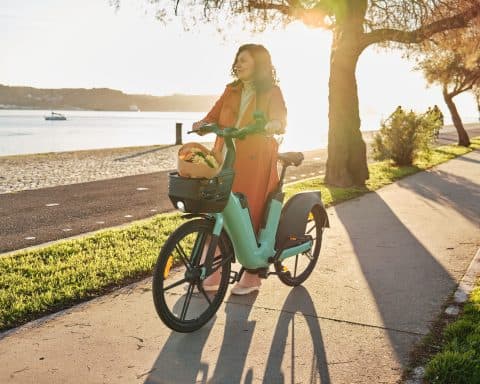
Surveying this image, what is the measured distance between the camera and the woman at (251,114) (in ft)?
15.2

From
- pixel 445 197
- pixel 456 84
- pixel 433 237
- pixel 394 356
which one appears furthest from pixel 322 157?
pixel 394 356

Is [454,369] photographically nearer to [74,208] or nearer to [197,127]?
[197,127]

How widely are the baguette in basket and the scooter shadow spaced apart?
1109 mm

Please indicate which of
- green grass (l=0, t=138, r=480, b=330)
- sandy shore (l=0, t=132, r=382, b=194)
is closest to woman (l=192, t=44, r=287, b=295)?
green grass (l=0, t=138, r=480, b=330)

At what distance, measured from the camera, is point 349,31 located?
11.8m

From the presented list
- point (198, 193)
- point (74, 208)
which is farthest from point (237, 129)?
point (74, 208)

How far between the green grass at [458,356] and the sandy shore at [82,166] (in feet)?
32.4

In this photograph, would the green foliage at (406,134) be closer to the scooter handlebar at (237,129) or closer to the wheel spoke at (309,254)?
the wheel spoke at (309,254)

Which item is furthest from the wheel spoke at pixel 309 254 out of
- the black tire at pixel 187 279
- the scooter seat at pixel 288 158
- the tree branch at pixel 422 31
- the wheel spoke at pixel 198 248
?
the tree branch at pixel 422 31

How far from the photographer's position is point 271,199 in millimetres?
4719

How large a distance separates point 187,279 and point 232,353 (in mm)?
617

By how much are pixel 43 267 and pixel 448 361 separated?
12.7 feet

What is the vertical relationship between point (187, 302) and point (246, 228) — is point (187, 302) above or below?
below

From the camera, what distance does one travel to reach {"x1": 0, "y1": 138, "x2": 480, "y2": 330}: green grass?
15.3 ft
